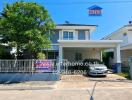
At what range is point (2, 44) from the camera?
76.0 feet

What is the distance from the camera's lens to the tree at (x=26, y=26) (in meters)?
21.4

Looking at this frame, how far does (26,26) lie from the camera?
853 inches

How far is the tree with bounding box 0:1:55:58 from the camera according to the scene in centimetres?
2144

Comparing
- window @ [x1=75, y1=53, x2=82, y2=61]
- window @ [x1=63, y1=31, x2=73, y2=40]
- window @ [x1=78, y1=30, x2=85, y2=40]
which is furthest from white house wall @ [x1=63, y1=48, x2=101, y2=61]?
window @ [x1=63, y1=31, x2=73, y2=40]

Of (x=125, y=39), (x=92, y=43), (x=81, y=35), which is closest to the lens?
(x=92, y=43)

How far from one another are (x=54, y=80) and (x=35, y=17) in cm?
560

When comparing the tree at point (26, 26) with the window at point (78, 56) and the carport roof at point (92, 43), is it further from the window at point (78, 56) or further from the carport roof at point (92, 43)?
the window at point (78, 56)

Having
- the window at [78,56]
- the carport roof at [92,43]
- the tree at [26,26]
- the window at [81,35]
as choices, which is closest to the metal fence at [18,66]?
the tree at [26,26]

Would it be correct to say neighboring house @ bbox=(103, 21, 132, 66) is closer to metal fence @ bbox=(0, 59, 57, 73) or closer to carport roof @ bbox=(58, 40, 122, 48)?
carport roof @ bbox=(58, 40, 122, 48)

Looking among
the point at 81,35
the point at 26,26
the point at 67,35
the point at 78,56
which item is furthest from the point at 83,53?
the point at 26,26

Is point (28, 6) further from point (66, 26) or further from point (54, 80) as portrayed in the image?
point (66, 26)

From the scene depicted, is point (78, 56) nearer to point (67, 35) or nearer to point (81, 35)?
point (81, 35)

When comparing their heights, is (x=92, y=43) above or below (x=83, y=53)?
above

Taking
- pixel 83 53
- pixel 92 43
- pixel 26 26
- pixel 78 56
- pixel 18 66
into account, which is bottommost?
pixel 18 66
